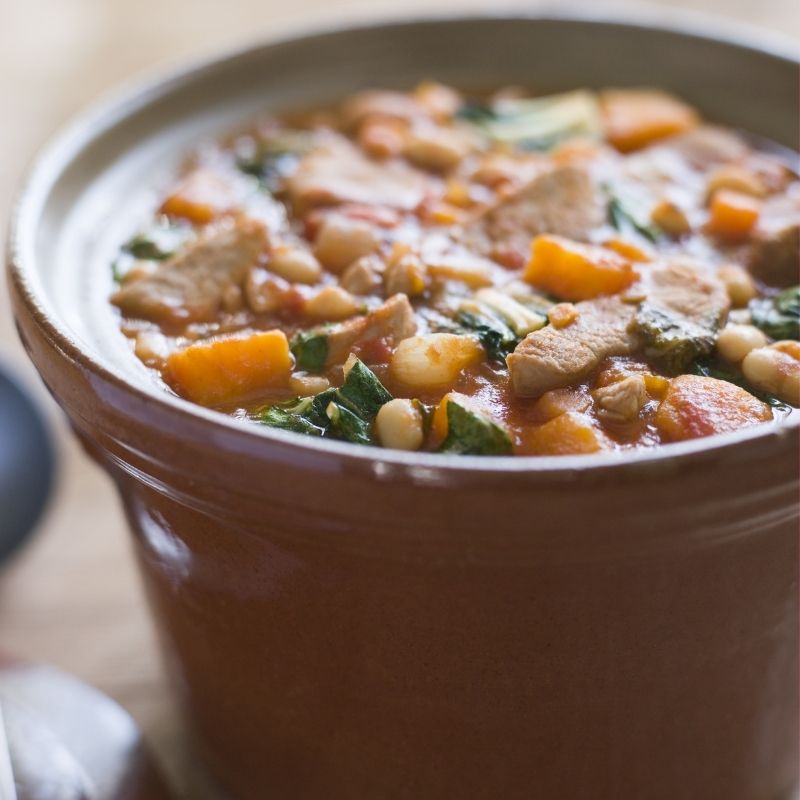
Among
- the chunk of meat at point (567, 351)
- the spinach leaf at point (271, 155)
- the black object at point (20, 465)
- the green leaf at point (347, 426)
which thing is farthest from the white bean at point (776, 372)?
the black object at point (20, 465)

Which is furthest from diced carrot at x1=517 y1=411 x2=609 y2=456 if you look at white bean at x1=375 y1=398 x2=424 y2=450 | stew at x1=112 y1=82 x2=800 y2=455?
white bean at x1=375 y1=398 x2=424 y2=450

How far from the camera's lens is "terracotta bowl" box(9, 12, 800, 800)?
1.32 metres

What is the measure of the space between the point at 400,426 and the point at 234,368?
0.90 feet

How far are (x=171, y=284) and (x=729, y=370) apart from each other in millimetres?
820

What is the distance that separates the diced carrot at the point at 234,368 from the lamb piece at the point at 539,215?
415 millimetres

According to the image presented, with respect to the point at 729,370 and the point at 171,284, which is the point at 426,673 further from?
the point at 171,284

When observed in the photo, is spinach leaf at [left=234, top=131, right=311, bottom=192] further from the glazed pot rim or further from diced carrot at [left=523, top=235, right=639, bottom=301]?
diced carrot at [left=523, top=235, right=639, bottom=301]

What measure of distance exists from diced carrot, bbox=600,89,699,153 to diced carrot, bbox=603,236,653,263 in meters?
0.43

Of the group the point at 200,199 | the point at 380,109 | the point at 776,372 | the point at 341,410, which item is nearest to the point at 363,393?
the point at 341,410

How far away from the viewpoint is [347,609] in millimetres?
1533

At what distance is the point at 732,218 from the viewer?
6.26 ft

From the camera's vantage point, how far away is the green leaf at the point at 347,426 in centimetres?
152

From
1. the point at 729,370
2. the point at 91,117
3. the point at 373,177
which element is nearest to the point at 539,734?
the point at 729,370

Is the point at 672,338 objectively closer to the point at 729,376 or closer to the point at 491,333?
the point at 729,376
